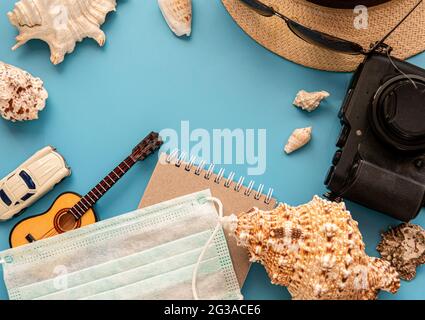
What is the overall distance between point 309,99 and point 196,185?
0.81 ft

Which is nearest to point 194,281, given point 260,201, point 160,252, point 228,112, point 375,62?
point 160,252

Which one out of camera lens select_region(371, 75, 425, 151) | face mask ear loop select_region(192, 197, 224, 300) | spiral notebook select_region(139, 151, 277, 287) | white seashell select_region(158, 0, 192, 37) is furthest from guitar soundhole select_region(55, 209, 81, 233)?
camera lens select_region(371, 75, 425, 151)

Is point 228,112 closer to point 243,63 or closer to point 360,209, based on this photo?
point 243,63

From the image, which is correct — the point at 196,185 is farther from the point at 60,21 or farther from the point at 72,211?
the point at 60,21

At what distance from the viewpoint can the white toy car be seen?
950 millimetres

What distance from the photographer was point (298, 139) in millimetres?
934

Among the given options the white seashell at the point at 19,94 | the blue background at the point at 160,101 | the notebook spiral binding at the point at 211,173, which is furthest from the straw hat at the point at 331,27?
the white seashell at the point at 19,94

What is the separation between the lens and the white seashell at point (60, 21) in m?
0.94

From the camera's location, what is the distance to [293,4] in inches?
35.6

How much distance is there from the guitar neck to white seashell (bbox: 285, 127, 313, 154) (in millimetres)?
274

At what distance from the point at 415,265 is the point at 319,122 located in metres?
0.29

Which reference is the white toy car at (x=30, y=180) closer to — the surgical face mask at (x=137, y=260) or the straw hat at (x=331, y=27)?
the surgical face mask at (x=137, y=260)

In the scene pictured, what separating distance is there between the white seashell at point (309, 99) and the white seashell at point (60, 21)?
0.37 metres

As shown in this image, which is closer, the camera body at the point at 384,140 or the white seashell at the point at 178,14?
the camera body at the point at 384,140
